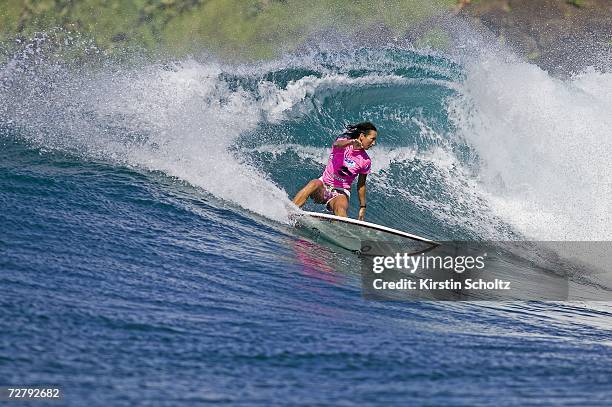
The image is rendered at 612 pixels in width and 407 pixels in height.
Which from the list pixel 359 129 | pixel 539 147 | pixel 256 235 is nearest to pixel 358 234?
pixel 256 235

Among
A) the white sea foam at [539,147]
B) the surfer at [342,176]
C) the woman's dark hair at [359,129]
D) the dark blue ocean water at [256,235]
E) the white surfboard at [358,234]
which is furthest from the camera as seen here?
the white sea foam at [539,147]

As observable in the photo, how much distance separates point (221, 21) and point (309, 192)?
16.4 metres

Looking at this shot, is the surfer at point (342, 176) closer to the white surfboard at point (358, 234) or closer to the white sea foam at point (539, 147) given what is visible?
the white surfboard at point (358, 234)

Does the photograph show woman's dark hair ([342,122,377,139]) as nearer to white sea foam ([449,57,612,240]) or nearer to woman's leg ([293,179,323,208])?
woman's leg ([293,179,323,208])

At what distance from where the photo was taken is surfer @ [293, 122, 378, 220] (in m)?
8.95

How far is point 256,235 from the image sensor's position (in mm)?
8367

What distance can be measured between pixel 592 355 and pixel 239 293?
8.52ft

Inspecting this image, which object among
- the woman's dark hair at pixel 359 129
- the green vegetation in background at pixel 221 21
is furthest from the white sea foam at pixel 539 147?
the green vegetation in background at pixel 221 21

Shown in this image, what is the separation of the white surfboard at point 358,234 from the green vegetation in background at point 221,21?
1579cm

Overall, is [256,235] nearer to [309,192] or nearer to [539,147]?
[309,192]

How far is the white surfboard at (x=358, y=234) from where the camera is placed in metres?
8.21

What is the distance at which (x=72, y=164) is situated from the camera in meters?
9.68

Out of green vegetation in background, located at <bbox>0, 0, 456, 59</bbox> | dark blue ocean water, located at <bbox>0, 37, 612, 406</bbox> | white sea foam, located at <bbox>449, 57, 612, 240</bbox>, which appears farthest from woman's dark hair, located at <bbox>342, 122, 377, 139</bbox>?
green vegetation in background, located at <bbox>0, 0, 456, 59</bbox>

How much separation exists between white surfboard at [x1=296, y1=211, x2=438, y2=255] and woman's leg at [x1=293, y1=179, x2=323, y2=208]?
0.51 metres
